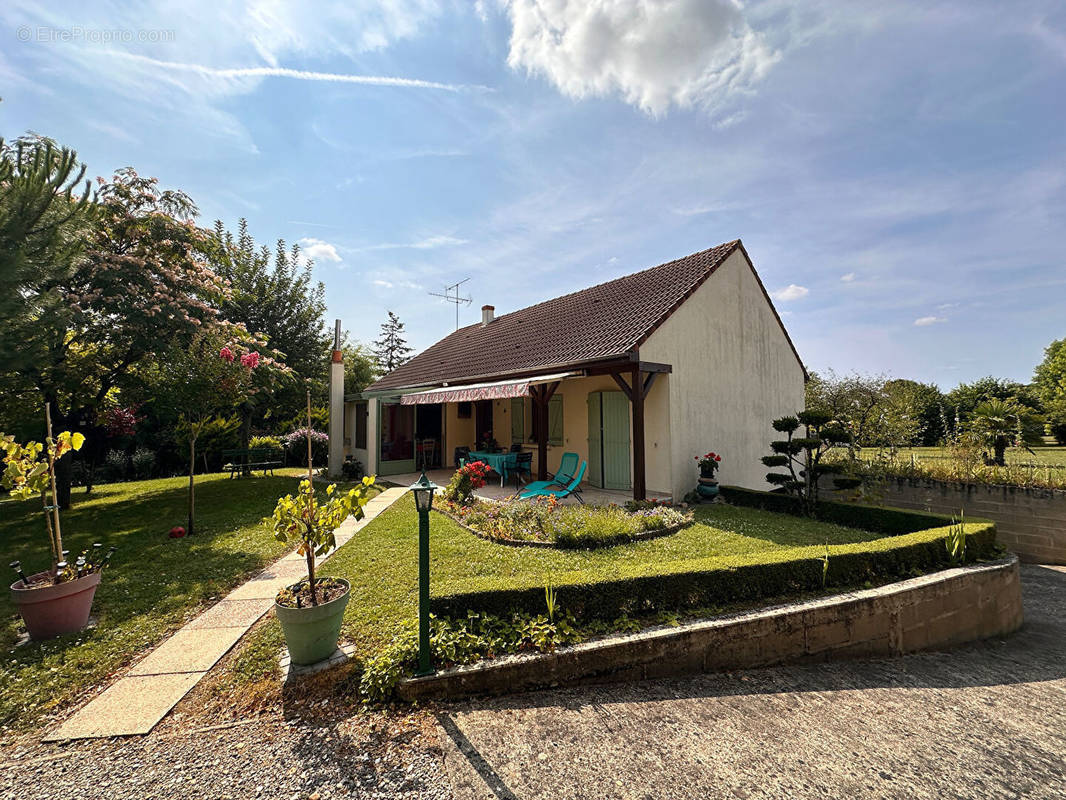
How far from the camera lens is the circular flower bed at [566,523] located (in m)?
7.91

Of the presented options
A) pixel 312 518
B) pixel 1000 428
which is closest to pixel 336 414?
pixel 312 518

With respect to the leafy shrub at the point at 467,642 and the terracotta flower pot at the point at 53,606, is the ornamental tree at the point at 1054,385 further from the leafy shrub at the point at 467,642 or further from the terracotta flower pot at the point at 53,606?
the terracotta flower pot at the point at 53,606

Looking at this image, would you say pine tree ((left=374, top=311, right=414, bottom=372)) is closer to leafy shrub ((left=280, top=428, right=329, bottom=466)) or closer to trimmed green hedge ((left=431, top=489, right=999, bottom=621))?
leafy shrub ((left=280, top=428, right=329, bottom=466))

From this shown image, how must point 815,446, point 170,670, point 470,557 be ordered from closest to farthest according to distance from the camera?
point 170,670, point 470,557, point 815,446

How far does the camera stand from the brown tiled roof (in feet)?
40.0

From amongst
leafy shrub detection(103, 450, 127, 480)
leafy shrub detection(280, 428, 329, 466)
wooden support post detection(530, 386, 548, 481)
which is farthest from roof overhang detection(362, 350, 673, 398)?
leafy shrub detection(103, 450, 127, 480)

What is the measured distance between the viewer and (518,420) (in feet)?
55.0

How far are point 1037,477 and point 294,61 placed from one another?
1951cm

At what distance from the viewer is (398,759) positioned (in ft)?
10.6

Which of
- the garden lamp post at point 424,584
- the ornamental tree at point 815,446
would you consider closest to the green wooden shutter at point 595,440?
the ornamental tree at point 815,446

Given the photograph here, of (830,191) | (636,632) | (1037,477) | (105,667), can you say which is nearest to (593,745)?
(636,632)

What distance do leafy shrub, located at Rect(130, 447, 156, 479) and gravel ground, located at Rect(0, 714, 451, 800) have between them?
71.5 feet

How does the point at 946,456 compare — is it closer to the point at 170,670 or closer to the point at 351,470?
the point at 170,670

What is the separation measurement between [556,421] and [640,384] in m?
5.06
